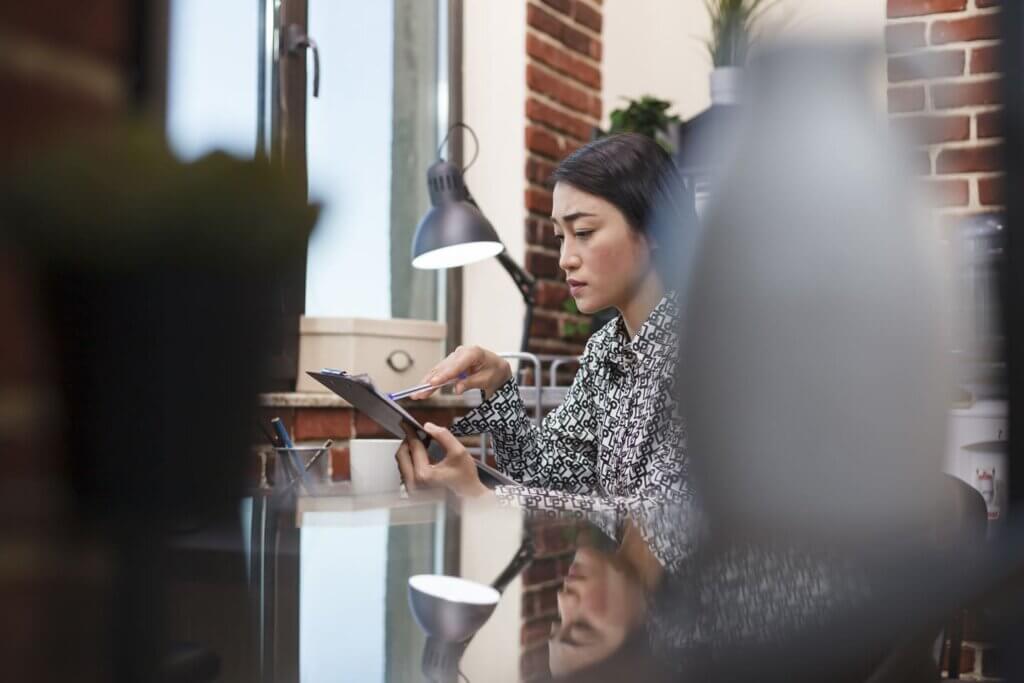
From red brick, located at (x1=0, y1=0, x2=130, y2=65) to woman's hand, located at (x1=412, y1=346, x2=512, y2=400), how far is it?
1.57 m

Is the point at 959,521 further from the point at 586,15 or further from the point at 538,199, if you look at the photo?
the point at 586,15

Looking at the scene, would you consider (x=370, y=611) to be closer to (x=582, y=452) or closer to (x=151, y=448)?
(x=151, y=448)

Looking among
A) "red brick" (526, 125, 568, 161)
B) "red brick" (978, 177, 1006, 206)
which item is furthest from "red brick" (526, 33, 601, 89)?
"red brick" (978, 177, 1006, 206)

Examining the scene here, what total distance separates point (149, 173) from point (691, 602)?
6.4 inches

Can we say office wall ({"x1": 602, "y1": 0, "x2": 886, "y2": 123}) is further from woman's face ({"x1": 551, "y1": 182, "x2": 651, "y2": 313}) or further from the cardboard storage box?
woman's face ({"x1": 551, "y1": 182, "x2": 651, "y2": 313})

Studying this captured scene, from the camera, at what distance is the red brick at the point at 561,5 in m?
3.20

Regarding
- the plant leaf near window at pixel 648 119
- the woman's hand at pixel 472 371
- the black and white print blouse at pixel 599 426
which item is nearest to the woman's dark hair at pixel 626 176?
the black and white print blouse at pixel 599 426

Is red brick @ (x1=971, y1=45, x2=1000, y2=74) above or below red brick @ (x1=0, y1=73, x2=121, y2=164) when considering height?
above

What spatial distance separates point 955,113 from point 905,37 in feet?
0.06

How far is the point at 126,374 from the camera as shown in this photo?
158mm

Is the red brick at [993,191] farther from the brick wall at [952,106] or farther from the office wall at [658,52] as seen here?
the office wall at [658,52]

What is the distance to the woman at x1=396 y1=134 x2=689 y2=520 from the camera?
158 cm

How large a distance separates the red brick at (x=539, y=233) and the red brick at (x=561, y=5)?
0.66 meters

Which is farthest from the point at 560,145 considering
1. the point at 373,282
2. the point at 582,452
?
the point at 582,452
